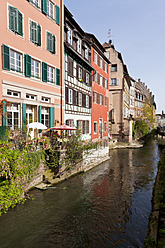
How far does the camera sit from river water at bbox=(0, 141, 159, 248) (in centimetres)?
591

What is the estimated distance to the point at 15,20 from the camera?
1036 centimetres

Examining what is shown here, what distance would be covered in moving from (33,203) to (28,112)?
20.1 feet

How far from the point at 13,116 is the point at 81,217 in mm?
6843

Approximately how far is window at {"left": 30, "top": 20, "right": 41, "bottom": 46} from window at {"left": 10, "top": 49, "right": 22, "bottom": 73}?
5.57 feet

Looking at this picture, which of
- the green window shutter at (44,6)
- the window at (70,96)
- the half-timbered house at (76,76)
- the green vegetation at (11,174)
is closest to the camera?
the green vegetation at (11,174)

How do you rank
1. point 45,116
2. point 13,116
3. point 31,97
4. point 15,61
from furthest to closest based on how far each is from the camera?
point 45,116, point 31,97, point 15,61, point 13,116

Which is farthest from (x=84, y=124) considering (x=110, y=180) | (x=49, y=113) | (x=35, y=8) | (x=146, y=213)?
(x=146, y=213)

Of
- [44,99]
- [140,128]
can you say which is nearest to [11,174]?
[44,99]

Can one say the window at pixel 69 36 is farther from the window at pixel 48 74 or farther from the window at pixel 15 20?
the window at pixel 15 20

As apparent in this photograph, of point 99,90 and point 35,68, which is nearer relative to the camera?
point 35,68

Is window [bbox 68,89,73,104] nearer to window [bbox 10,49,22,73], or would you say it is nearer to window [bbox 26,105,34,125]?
window [bbox 26,105,34,125]

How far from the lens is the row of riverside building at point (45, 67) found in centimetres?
1027

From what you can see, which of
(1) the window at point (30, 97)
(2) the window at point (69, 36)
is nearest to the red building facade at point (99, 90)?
(2) the window at point (69, 36)

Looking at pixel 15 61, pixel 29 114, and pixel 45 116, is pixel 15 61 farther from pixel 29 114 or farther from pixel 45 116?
pixel 45 116
